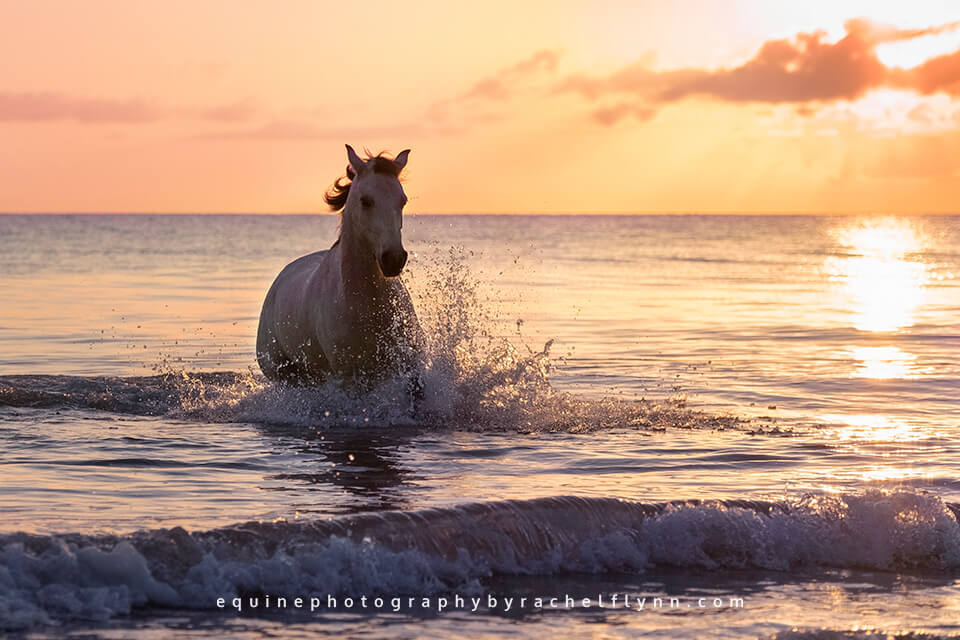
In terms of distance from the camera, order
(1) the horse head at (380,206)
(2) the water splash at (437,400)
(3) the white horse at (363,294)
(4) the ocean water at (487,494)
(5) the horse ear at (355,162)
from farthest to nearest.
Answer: (2) the water splash at (437,400), (5) the horse ear at (355,162), (3) the white horse at (363,294), (1) the horse head at (380,206), (4) the ocean water at (487,494)

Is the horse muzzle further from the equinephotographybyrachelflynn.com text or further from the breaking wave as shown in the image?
the equinephotographybyrachelflynn.com text

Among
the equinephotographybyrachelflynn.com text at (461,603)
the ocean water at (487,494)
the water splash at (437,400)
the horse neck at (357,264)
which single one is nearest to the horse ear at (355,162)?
the horse neck at (357,264)

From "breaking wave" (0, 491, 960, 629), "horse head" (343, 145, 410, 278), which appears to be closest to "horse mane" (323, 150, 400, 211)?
"horse head" (343, 145, 410, 278)

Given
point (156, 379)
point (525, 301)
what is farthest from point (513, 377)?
Result: point (525, 301)

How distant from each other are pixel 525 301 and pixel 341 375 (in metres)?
18.0

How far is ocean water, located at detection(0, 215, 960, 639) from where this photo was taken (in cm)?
604

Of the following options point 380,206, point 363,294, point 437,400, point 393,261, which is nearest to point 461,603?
point 393,261

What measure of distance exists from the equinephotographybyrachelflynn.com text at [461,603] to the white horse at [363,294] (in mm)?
4730

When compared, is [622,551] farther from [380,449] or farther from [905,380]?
[905,380]

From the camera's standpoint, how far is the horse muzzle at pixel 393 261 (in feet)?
34.7

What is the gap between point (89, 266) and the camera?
152ft

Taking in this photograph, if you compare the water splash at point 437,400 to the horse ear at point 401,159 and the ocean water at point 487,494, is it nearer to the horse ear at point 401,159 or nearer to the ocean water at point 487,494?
the ocean water at point 487,494

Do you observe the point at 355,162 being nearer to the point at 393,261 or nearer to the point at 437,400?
the point at 393,261

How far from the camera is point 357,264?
1145 centimetres
